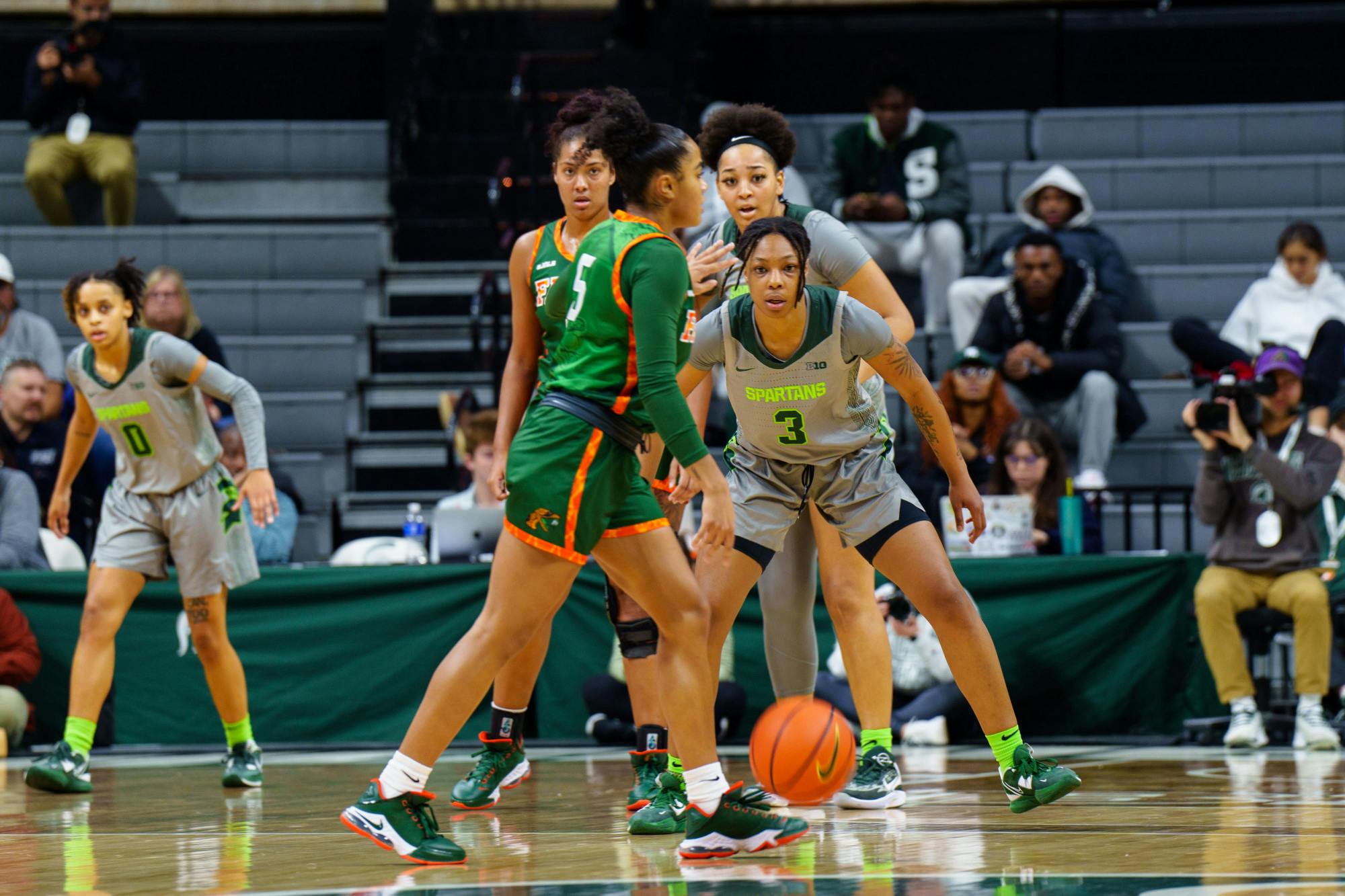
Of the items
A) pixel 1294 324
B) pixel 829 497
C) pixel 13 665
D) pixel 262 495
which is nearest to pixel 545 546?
pixel 829 497

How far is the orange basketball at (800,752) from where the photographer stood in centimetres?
524

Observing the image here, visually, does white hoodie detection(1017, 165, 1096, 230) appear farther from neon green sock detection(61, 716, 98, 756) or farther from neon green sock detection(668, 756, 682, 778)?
neon green sock detection(668, 756, 682, 778)

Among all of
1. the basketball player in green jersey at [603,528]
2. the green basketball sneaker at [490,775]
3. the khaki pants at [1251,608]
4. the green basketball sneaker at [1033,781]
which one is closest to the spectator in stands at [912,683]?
the khaki pants at [1251,608]

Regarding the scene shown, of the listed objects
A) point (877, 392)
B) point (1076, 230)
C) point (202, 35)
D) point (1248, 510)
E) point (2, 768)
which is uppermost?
point (202, 35)

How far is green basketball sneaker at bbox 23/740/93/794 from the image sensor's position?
23.0 ft

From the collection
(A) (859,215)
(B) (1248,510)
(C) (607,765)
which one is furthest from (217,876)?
(A) (859,215)

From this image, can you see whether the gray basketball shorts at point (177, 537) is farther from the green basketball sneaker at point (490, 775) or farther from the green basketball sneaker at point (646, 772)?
the green basketball sneaker at point (646, 772)

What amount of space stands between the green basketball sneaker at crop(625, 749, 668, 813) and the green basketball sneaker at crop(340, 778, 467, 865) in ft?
4.29

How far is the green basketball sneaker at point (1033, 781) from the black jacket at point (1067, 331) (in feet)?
20.6

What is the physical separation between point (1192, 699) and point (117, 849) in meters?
5.87

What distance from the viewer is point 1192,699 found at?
9344mm

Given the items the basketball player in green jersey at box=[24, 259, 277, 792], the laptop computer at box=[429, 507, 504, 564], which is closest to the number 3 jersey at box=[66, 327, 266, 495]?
the basketball player in green jersey at box=[24, 259, 277, 792]

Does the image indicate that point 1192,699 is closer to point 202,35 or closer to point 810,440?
point 810,440

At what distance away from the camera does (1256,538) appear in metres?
9.00
